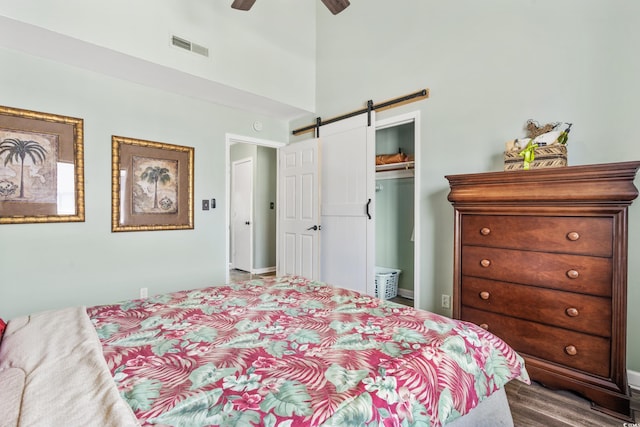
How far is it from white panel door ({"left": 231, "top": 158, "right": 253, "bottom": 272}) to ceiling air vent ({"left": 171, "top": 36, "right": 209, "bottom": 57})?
275cm

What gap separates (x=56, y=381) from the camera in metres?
0.80

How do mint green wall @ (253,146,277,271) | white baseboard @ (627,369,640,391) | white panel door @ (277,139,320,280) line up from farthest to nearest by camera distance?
mint green wall @ (253,146,277,271), white panel door @ (277,139,320,280), white baseboard @ (627,369,640,391)

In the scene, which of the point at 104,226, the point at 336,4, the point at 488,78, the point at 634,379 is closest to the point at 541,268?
the point at 634,379

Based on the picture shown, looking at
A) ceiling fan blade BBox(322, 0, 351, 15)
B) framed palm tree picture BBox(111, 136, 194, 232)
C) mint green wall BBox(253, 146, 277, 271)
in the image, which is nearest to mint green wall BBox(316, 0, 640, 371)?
ceiling fan blade BBox(322, 0, 351, 15)

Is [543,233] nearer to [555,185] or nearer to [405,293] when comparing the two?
[555,185]

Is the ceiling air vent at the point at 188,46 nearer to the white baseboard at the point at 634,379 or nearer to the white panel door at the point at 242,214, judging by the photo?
the white panel door at the point at 242,214

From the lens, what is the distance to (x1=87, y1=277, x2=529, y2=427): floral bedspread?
0.75 meters

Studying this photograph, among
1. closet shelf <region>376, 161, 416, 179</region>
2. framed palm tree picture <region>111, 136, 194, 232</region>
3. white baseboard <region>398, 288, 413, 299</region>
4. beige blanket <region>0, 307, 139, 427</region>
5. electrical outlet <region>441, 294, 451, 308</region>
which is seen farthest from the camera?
white baseboard <region>398, 288, 413, 299</region>

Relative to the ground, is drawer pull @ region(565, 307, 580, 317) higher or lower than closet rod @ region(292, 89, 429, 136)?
lower

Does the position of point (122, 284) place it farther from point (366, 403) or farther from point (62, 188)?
point (366, 403)

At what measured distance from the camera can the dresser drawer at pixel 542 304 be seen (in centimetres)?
176

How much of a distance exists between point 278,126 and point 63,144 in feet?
7.96

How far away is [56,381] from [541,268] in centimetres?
232

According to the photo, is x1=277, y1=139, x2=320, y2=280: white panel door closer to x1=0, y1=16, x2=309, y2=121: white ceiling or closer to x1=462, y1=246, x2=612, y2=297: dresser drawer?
x1=0, y1=16, x2=309, y2=121: white ceiling
